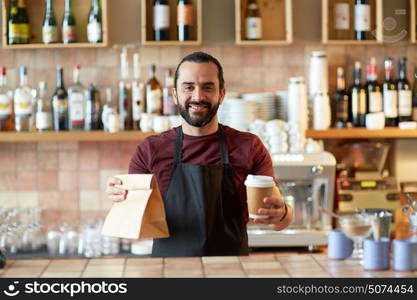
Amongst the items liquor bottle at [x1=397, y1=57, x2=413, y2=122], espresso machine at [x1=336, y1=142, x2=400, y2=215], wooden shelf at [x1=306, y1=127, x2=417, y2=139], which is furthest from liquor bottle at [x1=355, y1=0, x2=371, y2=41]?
espresso machine at [x1=336, y1=142, x2=400, y2=215]

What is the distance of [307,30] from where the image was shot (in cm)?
387

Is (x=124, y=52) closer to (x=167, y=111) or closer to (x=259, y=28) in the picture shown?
(x=167, y=111)

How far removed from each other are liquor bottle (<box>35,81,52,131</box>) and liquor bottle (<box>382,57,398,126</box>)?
1603mm

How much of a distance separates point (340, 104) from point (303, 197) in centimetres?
55

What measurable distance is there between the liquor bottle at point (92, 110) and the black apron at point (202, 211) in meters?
1.64

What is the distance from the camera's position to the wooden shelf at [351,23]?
3713 millimetres

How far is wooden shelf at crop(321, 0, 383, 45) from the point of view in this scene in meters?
3.71

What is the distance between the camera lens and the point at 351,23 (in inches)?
152

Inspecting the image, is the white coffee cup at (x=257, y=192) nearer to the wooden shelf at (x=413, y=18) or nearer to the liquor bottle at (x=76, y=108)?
the liquor bottle at (x=76, y=108)

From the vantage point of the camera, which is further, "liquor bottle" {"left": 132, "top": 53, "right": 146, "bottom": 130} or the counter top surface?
"liquor bottle" {"left": 132, "top": 53, "right": 146, "bottom": 130}

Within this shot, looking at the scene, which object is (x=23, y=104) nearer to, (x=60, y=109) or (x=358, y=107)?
(x=60, y=109)

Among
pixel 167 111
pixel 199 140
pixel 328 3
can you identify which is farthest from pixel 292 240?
pixel 199 140

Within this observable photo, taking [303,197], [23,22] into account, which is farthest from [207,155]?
[23,22]

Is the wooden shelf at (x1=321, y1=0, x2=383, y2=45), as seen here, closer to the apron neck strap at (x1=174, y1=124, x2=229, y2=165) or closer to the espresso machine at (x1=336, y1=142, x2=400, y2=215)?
the espresso machine at (x1=336, y1=142, x2=400, y2=215)
